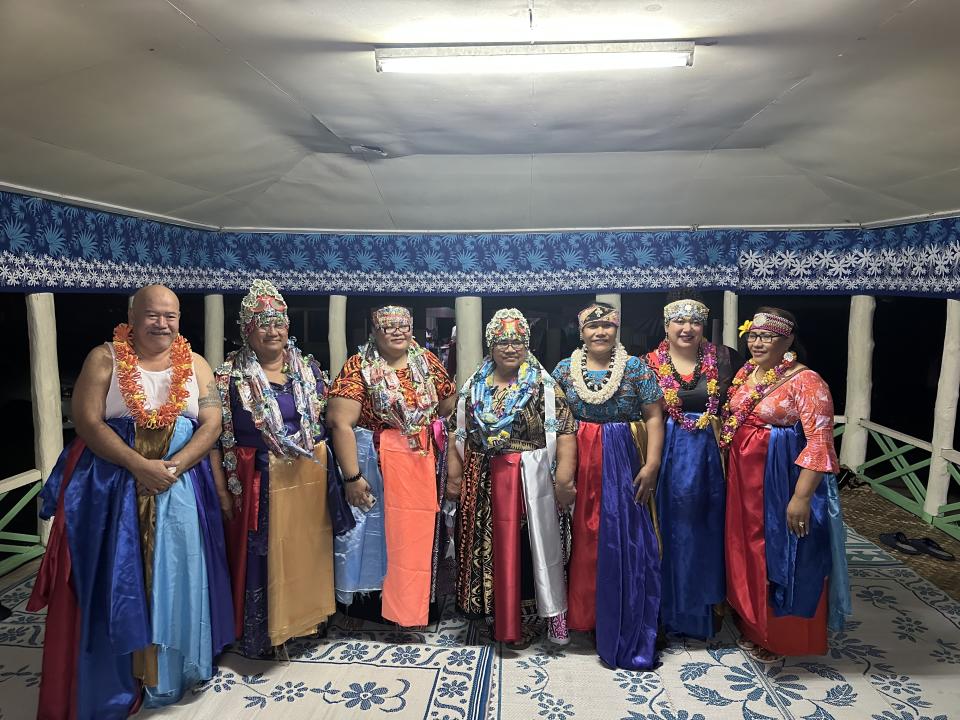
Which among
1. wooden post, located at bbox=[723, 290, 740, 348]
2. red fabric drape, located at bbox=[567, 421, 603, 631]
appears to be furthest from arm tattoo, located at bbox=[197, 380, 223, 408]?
wooden post, located at bbox=[723, 290, 740, 348]

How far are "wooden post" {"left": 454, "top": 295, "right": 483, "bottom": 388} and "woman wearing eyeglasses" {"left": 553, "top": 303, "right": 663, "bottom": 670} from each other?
2.66 meters

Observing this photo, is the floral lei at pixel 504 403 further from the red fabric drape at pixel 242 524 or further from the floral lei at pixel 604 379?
the red fabric drape at pixel 242 524

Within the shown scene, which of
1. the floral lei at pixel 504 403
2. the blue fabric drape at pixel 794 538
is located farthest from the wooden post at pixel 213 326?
the blue fabric drape at pixel 794 538

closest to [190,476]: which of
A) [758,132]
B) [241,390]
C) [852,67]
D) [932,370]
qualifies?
[241,390]

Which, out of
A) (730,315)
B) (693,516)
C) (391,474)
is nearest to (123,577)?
(391,474)

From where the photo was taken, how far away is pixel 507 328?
105 inches

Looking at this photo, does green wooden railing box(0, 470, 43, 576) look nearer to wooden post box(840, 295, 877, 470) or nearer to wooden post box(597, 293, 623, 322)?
wooden post box(597, 293, 623, 322)

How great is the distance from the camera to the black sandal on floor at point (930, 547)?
380 centimetres

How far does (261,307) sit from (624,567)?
186 cm

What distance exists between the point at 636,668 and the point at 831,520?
3.33 ft

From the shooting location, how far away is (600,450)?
268 cm

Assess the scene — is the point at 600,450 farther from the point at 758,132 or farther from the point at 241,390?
the point at 758,132

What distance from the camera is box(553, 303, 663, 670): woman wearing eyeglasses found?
2637 mm

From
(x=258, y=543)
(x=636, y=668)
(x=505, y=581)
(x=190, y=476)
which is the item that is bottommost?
(x=636, y=668)
